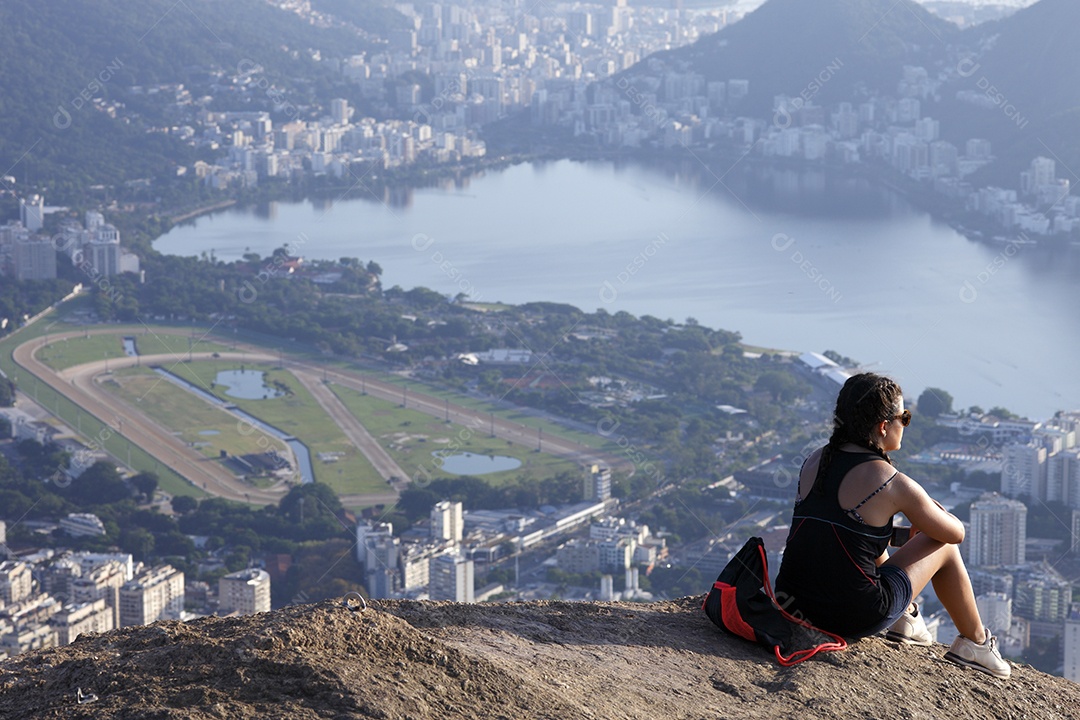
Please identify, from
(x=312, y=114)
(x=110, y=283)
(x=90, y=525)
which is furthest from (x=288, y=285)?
(x=312, y=114)

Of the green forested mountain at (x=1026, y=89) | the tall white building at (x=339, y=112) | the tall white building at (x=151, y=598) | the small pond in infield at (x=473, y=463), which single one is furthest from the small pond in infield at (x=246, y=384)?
the tall white building at (x=339, y=112)

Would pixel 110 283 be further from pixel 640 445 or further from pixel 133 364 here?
pixel 640 445

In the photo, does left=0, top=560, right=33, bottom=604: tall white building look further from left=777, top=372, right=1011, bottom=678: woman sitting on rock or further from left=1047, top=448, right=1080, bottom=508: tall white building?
left=1047, top=448, right=1080, bottom=508: tall white building

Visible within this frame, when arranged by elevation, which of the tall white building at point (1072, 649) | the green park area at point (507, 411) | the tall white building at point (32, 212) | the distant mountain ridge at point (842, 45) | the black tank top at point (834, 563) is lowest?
the green park area at point (507, 411)

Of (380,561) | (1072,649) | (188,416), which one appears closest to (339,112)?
(188,416)

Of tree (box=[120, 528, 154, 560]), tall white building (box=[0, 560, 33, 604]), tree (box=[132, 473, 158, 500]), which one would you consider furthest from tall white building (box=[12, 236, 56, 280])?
tall white building (box=[0, 560, 33, 604])

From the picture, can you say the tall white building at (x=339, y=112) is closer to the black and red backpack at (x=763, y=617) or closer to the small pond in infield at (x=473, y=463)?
the small pond in infield at (x=473, y=463)

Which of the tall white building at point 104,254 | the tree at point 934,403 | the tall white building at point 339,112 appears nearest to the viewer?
the tree at point 934,403

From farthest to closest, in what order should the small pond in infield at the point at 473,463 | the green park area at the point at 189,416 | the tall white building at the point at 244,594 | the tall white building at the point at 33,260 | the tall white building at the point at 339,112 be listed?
1. the tall white building at the point at 339,112
2. the tall white building at the point at 33,260
3. the green park area at the point at 189,416
4. the small pond in infield at the point at 473,463
5. the tall white building at the point at 244,594
